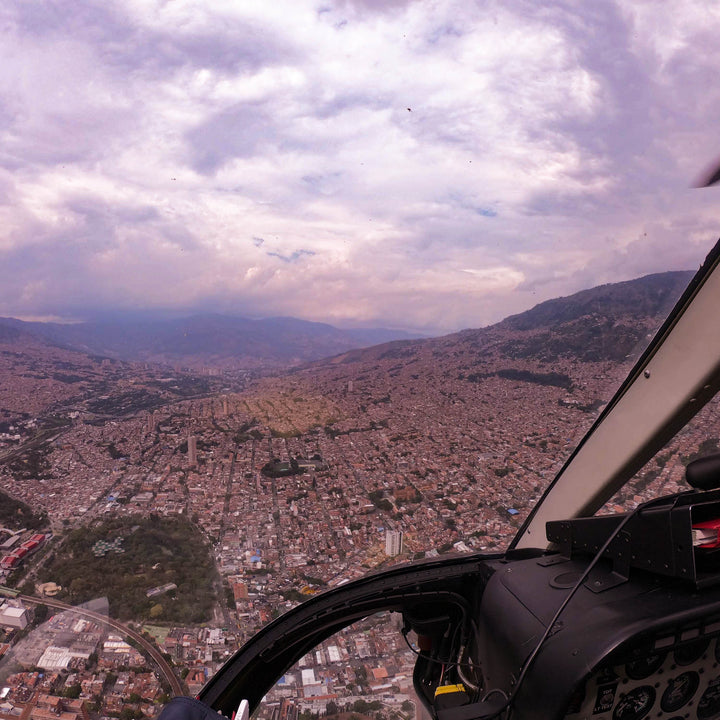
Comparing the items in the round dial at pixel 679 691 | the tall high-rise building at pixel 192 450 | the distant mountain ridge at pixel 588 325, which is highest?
the distant mountain ridge at pixel 588 325

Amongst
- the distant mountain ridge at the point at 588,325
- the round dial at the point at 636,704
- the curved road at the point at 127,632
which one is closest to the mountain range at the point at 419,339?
the distant mountain ridge at the point at 588,325

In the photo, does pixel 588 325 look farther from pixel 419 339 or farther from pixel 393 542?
pixel 419 339

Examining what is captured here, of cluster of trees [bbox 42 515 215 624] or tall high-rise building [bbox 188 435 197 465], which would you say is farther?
tall high-rise building [bbox 188 435 197 465]

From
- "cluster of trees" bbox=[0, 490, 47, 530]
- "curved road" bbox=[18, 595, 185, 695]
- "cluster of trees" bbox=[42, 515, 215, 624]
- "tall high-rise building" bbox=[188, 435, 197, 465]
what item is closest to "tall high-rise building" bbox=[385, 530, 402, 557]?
"cluster of trees" bbox=[42, 515, 215, 624]

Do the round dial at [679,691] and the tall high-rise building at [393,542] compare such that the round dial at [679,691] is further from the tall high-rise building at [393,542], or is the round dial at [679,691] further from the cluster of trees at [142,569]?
the cluster of trees at [142,569]

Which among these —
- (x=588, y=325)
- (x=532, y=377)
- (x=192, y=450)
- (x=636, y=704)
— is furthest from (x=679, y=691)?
(x=192, y=450)

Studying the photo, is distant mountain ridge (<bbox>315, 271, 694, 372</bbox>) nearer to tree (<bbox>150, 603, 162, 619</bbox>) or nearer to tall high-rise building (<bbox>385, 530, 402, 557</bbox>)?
tall high-rise building (<bbox>385, 530, 402, 557</bbox>)
